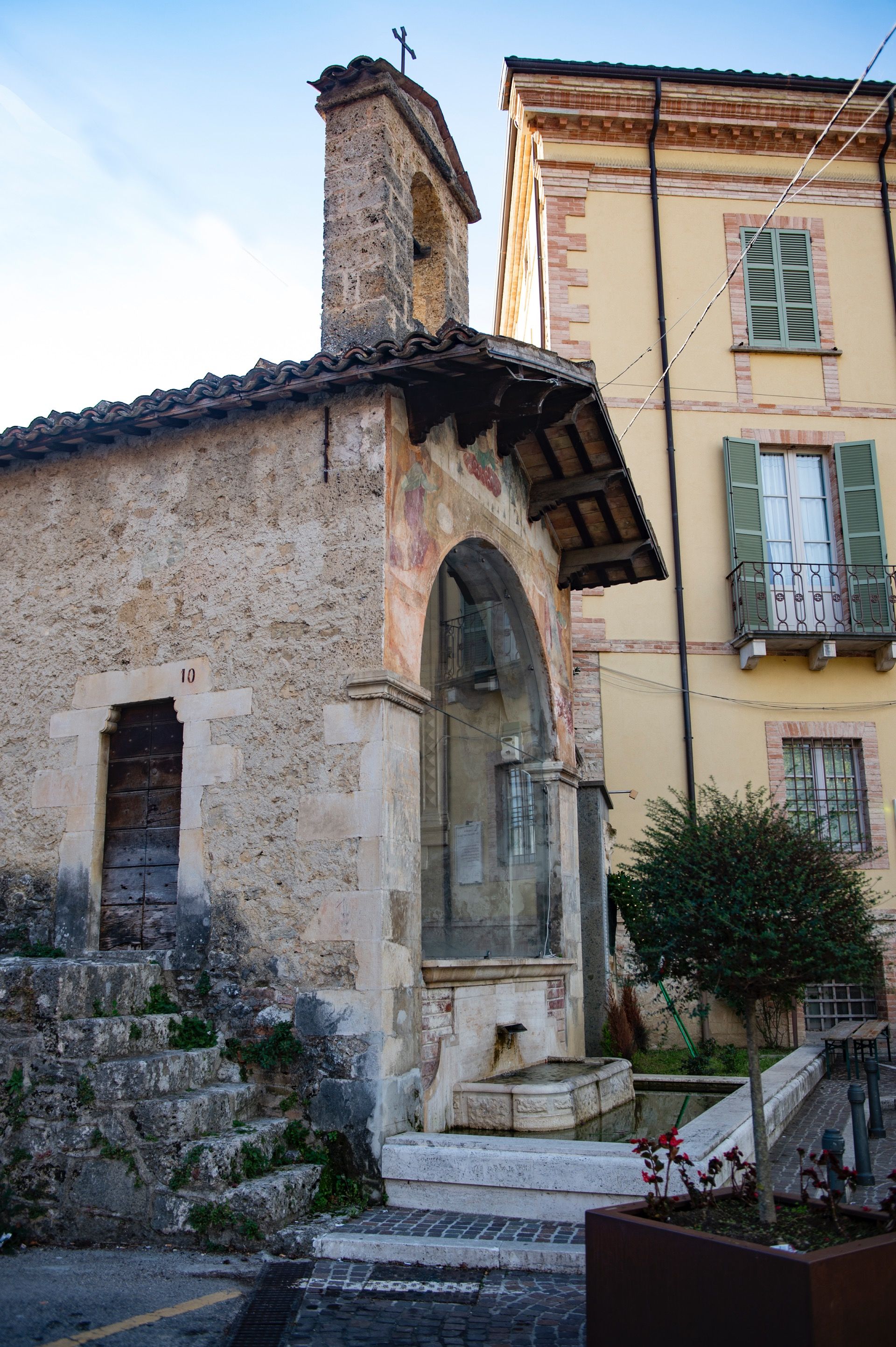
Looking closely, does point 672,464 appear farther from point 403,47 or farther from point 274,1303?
point 274,1303

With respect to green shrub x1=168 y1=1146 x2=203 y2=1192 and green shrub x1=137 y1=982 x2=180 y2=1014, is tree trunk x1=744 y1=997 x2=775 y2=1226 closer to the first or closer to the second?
green shrub x1=168 y1=1146 x2=203 y2=1192

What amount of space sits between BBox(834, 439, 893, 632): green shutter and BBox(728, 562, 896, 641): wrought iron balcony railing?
12mm

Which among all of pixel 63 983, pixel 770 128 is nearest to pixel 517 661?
pixel 63 983

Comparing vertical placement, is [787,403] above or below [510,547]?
above

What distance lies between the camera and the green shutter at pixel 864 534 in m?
14.0

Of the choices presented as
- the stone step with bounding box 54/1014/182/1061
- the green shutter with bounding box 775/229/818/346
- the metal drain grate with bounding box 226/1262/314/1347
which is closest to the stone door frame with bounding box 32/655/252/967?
the stone step with bounding box 54/1014/182/1061

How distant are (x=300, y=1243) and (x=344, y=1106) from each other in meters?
0.91

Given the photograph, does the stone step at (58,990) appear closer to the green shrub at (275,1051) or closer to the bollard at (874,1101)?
the green shrub at (275,1051)

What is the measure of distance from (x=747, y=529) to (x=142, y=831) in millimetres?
9534

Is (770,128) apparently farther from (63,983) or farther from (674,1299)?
(674,1299)

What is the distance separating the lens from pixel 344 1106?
615cm

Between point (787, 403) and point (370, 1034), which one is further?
point (787, 403)

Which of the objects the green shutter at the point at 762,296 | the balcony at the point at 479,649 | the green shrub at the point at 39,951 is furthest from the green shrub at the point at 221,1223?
the green shutter at the point at 762,296

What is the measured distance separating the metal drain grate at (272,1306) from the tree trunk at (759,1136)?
191 cm
